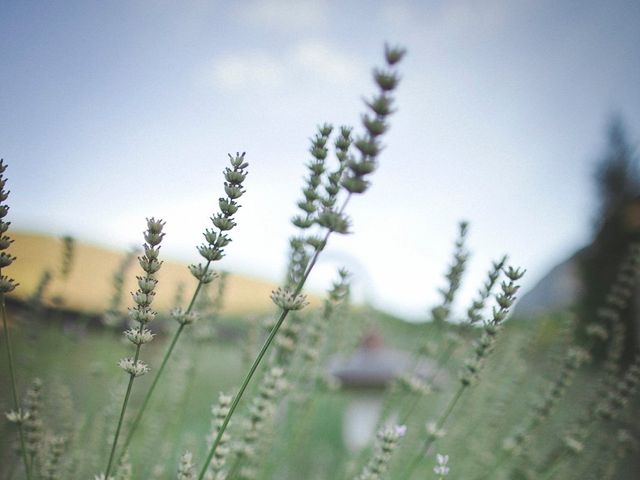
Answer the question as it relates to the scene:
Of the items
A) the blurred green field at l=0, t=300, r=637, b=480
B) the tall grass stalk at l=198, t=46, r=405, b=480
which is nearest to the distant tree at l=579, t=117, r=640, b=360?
the blurred green field at l=0, t=300, r=637, b=480

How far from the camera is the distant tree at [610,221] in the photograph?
561 centimetres

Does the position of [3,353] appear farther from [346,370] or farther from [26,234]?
[346,370]

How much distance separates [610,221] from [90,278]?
676cm

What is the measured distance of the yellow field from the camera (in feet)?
6.25

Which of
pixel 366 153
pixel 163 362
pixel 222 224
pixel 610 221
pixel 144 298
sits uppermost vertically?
pixel 610 221

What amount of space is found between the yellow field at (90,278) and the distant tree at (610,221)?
4779mm

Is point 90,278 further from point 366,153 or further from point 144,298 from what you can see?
point 366,153

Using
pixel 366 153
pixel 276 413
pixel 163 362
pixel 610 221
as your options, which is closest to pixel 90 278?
pixel 276 413

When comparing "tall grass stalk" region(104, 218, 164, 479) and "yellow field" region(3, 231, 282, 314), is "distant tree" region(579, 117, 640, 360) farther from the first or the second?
"tall grass stalk" region(104, 218, 164, 479)

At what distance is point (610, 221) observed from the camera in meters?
5.97

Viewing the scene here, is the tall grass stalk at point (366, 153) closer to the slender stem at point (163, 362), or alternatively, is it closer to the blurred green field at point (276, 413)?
the slender stem at point (163, 362)

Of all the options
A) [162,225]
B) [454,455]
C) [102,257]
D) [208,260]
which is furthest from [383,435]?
[102,257]

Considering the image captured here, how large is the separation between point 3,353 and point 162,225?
2.43 metres

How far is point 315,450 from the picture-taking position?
9.14 feet
